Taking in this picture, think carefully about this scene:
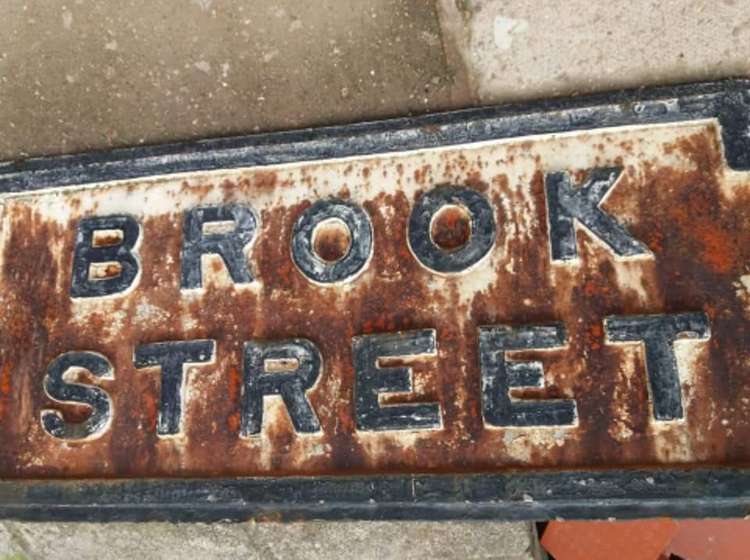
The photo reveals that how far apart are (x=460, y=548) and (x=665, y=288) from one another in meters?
0.80

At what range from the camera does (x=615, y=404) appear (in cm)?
136

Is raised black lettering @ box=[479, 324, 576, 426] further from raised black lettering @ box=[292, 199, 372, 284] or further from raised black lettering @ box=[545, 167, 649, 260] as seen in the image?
raised black lettering @ box=[292, 199, 372, 284]

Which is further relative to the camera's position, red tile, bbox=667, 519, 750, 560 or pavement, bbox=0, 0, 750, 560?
red tile, bbox=667, 519, 750, 560

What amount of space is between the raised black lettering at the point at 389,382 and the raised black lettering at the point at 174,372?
357 mm

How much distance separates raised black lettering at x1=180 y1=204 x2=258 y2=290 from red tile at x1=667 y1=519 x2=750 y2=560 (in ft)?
4.13

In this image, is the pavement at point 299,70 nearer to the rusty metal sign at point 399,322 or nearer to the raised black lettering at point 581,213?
the rusty metal sign at point 399,322

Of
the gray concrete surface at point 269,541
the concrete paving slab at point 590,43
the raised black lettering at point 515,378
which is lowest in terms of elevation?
the gray concrete surface at point 269,541

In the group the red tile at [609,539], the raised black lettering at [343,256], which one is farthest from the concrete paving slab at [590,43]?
the red tile at [609,539]

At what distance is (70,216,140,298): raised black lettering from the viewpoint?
160 centimetres

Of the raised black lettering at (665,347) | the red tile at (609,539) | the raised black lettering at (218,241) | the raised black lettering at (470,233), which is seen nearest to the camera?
the raised black lettering at (665,347)

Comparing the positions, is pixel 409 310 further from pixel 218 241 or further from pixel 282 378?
pixel 218 241

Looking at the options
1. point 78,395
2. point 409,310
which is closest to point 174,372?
point 78,395

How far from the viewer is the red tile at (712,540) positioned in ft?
5.46

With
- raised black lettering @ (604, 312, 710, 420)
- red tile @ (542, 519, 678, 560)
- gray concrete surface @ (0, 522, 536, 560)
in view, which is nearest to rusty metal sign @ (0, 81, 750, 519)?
raised black lettering @ (604, 312, 710, 420)
